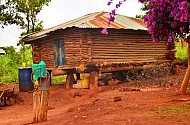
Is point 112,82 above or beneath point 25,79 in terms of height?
beneath

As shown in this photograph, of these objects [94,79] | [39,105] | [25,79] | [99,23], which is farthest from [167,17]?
[25,79]

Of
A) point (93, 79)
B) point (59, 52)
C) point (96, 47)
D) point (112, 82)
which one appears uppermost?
point (96, 47)

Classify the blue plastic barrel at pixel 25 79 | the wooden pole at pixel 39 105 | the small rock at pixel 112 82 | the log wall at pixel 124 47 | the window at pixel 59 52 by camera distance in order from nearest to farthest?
the wooden pole at pixel 39 105
the small rock at pixel 112 82
the log wall at pixel 124 47
the blue plastic barrel at pixel 25 79
the window at pixel 59 52

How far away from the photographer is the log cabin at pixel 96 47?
16.2 meters

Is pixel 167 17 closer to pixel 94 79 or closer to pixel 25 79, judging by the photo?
pixel 94 79

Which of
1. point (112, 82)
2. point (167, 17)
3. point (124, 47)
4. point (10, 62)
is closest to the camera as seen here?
point (167, 17)

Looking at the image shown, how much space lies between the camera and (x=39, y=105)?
7.81m

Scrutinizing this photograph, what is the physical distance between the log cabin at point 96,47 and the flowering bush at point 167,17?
7.60 meters

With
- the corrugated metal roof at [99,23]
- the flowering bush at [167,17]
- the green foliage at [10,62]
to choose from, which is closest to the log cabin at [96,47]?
the corrugated metal roof at [99,23]

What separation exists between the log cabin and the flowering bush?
760 cm

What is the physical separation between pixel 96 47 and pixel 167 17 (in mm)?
9235

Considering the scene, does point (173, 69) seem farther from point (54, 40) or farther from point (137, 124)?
point (137, 124)

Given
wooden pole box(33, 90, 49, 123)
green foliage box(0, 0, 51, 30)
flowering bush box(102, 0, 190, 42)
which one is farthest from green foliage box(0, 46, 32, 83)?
flowering bush box(102, 0, 190, 42)

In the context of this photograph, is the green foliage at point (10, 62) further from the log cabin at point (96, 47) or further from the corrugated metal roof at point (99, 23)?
the log cabin at point (96, 47)
